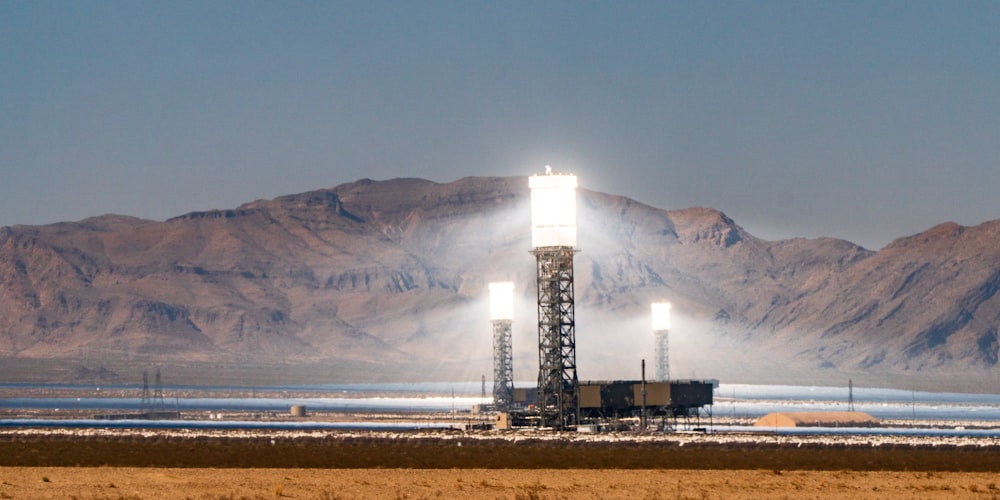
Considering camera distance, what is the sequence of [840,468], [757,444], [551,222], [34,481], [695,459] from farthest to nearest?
[551,222], [757,444], [695,459], [840,468], [34,481]

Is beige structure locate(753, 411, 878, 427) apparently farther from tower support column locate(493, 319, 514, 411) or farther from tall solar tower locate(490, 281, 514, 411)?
tall solar tower locate(490, 281, 514, 411)

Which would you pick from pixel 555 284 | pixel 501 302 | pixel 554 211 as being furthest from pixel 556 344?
pixel 501 302

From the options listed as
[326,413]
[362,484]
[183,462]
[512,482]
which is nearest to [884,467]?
[512,482]

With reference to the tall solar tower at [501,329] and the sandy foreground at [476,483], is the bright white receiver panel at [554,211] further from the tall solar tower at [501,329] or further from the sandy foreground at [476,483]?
the tall solar tower at [501,329]

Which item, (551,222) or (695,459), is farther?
(551,222)

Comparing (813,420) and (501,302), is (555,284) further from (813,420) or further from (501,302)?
(501,302)

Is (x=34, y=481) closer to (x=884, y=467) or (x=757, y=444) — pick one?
(x=884, y=467)

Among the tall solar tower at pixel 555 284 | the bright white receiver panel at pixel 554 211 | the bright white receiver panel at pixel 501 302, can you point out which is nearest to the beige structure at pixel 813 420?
the bright white receiver panel at pixel 501 302
